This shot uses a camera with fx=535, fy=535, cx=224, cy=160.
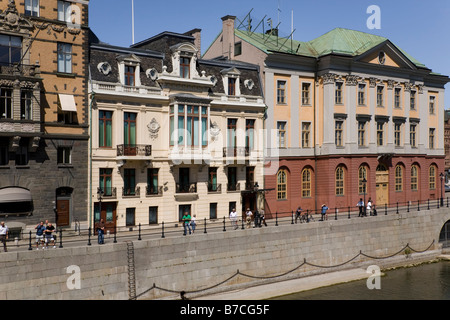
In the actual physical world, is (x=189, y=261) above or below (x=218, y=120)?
below

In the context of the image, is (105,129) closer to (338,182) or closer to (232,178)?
(232,178)

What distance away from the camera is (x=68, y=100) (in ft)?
121

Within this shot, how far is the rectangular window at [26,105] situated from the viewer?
114 ft

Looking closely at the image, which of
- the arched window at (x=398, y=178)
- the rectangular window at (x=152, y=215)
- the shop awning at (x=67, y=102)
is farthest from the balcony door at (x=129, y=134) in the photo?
the arched window at (x=398, y=178)

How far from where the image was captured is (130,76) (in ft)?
133

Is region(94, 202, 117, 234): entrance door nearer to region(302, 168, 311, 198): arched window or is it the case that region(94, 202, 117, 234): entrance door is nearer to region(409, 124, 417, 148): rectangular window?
region(302, 168, 311, 198): arched window

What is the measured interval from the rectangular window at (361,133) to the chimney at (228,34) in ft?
47.8

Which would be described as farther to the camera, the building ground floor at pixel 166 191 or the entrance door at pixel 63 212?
the building ground floor at pixel 166 191

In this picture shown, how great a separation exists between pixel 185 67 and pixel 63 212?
588 inches

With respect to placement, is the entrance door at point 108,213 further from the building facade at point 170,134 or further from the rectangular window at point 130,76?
the rectangular window at point 130,76
